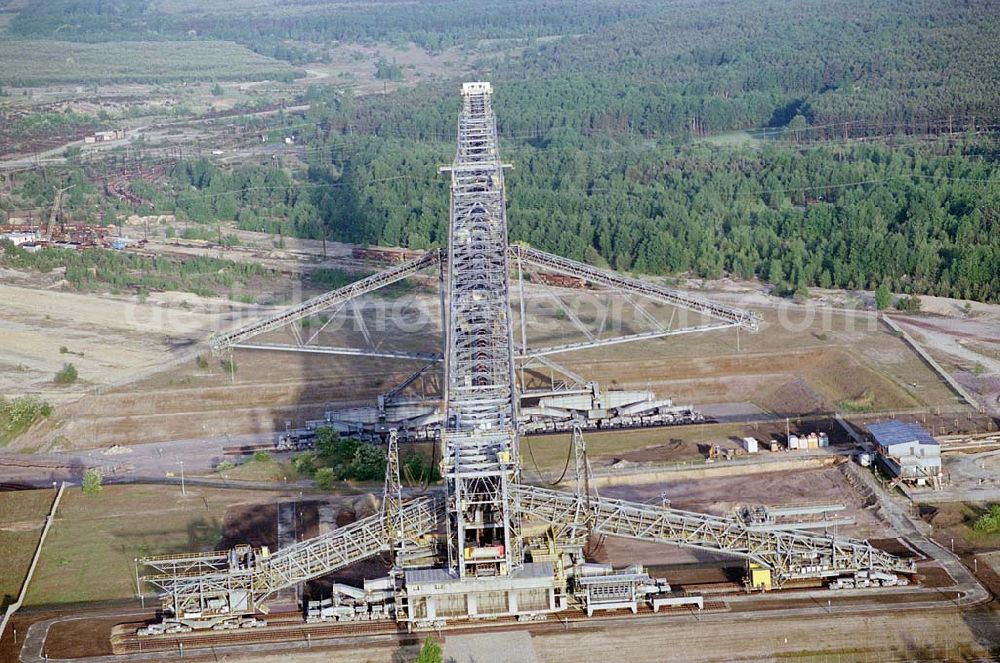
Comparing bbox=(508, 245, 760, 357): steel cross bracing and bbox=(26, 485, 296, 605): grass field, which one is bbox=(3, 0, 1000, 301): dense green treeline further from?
bbox=(26, 485, 296, 605): grass field

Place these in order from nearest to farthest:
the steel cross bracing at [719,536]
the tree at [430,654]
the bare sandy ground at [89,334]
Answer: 1. the tree at [430,654]
2. the steel cross bracing at [719,536]
3. the bare sandy ground at [89,334]

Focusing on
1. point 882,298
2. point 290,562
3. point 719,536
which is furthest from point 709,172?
point 290,562

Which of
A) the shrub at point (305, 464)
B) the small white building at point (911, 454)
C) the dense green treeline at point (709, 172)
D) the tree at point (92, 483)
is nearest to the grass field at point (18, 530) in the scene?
the tree at point (92, 483)

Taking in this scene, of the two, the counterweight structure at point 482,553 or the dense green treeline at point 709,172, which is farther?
the dense green treeline at point 709,172

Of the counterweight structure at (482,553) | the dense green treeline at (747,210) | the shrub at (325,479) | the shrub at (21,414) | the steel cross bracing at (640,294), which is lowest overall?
the counterweight structure at (482,553)

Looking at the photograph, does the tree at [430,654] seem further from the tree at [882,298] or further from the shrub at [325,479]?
the tree at [882,298]

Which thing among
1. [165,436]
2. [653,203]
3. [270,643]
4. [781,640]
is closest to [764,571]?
[781,640]

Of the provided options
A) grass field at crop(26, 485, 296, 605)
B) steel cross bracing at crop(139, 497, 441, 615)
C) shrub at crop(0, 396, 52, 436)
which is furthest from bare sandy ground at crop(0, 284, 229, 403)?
steel cross bracing at crop(139, 497, 441, 615)

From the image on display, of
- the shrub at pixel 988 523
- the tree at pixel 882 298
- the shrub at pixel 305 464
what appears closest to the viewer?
the shrub at pixel 988 523

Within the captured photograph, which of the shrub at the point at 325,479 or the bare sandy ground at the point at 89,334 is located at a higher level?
the bare sandy ground at the point at 89,334
